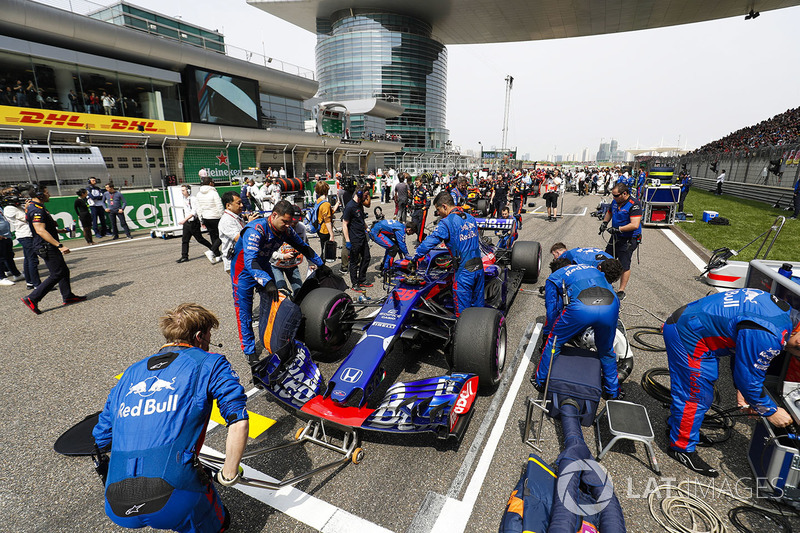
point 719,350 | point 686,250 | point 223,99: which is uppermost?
point 223,99

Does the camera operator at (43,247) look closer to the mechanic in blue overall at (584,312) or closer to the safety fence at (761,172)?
the mechanic in blue overall at (584,312)

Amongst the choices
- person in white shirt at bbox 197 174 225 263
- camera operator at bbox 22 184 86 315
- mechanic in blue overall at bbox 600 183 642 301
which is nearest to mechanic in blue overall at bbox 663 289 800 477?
mechanic in blue overall at bbox 600 183 642 301

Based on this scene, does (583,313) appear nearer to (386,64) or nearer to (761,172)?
(761,172)

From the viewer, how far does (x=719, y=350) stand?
2.79 meters

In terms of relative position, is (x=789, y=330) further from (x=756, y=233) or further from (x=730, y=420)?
(x=756, y=233)

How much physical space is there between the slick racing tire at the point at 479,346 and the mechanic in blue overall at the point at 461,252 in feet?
2.44

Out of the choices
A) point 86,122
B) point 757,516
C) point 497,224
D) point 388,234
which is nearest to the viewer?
point 757,516

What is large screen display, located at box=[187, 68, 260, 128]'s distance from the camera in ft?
84.8

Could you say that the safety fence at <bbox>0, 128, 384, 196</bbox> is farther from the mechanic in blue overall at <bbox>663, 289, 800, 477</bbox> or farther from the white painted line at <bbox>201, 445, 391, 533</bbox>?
the mechanic in blue overall at <bbox>663, 289, 800, 477</bbox>

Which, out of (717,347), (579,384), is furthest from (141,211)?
(717,347)

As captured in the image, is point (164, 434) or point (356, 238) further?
point (356, 238)

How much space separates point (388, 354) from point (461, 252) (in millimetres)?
1517

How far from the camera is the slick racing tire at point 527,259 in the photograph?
6766 mm

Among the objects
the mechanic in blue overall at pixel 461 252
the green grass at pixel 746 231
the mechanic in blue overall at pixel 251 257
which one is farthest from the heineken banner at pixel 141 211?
the green grass at pixel 746 231
